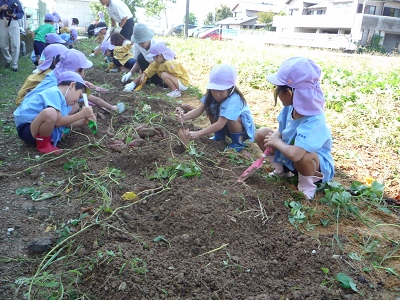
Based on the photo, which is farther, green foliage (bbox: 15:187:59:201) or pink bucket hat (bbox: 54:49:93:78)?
pink bucket hat (bbox: 54:49:93:78)

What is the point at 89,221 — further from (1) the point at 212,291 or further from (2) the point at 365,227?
(2) the point at 365,227

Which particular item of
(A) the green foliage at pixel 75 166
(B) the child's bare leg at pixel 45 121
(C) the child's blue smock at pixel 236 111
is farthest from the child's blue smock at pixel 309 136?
(B) the child's bare leg at pixel 45 121

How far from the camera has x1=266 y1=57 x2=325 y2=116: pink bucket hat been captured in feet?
7.19

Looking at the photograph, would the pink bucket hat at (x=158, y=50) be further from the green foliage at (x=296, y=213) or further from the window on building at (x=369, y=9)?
the window on building at (x=369, y=9)

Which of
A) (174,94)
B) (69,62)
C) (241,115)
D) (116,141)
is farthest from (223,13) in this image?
(116,141)

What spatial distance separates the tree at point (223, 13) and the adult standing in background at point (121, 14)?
181 feet

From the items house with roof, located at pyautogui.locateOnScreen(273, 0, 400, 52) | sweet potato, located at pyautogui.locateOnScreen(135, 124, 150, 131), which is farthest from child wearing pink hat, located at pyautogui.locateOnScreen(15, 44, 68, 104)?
house with roof, located at pyautogui.locateOnScreen(273, 0, 400, 52)

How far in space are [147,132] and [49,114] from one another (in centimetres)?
85

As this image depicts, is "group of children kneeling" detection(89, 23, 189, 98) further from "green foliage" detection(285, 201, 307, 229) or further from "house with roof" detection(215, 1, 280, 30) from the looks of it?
"house with roof" detection(215, 1, 280, 30)

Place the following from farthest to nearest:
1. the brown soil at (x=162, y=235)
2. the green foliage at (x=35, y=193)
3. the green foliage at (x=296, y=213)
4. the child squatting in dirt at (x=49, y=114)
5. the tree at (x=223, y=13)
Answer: the tree at (x=223, y=13), the child squatting in dirt at (x=49, y=114), the green foliage at (x=35, y=193), the green foliage at (x=296, y=213), the brown soil at (x=162, y=235)

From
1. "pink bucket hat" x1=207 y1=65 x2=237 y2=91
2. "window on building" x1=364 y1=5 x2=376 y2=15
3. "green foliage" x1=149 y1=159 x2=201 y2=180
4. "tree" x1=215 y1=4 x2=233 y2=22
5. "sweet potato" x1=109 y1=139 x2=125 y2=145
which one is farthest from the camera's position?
"tree" x1=215 y1=4 x2=233 y2=22

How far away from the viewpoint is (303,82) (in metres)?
2.20

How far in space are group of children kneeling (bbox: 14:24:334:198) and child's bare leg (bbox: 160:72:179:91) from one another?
168 cm

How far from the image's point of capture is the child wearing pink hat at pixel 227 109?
3008 millimetres
